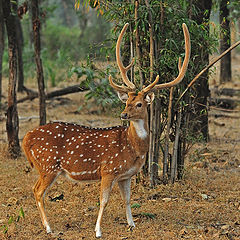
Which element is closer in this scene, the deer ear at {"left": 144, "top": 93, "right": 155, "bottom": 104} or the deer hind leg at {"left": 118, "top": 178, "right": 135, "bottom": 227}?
the deer ear at {"left": 144, "top": 93, "right": 155, "bottom": 104}

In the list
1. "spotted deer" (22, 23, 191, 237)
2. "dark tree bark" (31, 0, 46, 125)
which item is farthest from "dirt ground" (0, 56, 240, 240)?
"dark tree bark" (31, 0, 46, 125)

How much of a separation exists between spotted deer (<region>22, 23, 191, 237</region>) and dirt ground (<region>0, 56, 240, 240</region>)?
28 centimetres

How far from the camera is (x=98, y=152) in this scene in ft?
20.1

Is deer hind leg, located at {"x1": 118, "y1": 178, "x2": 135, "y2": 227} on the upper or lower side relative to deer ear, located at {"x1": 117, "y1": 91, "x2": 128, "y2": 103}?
lower

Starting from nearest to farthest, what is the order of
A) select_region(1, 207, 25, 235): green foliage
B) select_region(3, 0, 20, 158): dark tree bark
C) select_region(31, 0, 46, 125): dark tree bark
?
1. select_region(1, 207, 25, 235): green foliage
2. select_region(3, 0, 20, 158): dark tree bark
3. select_region(31, 0, 46, 125): dark tree bark

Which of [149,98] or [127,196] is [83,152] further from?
[149,98]

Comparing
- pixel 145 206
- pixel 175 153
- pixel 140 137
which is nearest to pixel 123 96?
pixel 140 137

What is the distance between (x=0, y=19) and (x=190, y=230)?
29.4ft

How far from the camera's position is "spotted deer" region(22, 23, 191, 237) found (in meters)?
5.98

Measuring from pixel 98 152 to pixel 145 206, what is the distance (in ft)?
4.65

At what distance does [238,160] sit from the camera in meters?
9.72

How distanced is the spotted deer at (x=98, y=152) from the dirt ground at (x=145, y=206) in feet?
0.93

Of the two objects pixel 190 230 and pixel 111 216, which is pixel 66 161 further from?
pixel 190 230

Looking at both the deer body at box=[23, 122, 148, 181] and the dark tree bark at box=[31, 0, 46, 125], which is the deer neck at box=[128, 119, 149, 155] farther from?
the dark tree bark at box=[31, 0, 46, 125]
